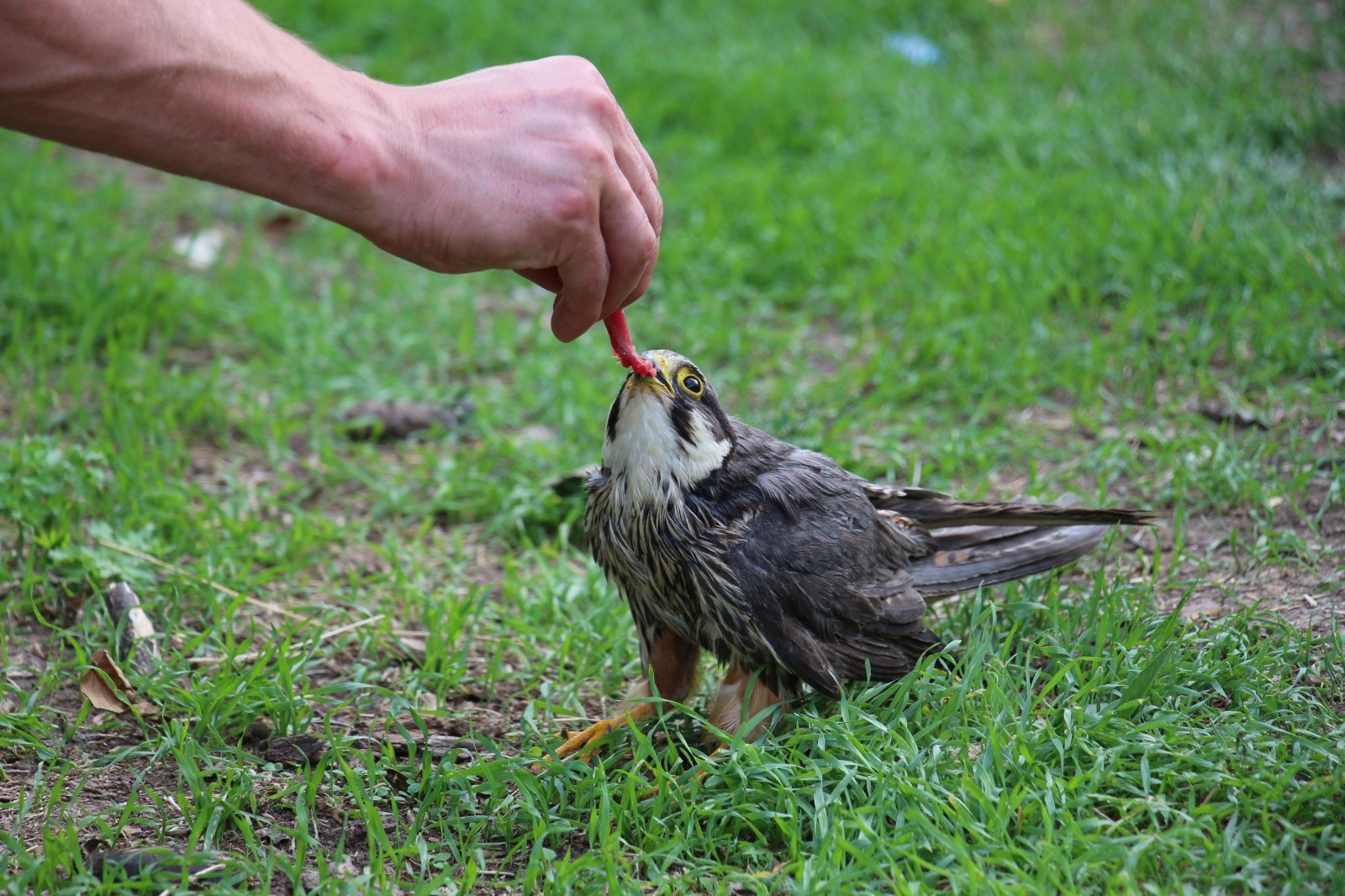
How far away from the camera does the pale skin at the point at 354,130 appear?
2184 mm

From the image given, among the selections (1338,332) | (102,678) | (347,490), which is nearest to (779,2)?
(1338,332)

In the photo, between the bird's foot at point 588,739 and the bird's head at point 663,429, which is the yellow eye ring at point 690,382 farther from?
the bird's foot at point 588,739

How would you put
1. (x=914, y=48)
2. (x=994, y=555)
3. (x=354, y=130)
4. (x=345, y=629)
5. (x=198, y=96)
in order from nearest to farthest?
1. (x=198, y=96)
2. (x=354, y=130)
3. (x=994, y=555)
4. (x=345, y=629)
5. (x=914, y=48)

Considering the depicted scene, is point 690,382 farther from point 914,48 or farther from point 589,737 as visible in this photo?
point 914,48

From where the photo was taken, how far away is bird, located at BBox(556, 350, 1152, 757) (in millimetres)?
2922

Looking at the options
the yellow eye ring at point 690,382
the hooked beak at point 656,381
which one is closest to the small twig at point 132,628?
the hooked beak at point 656,381

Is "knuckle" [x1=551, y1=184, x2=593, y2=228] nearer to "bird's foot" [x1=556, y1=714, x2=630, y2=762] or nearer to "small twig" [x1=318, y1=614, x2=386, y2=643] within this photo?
"bird's foot" [x1=556, y1=714, x2=630, y2=762]

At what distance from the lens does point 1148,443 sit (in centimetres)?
428

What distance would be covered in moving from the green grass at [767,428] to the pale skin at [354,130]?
4.15 ft

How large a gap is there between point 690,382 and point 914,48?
243 inches

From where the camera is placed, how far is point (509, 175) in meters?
2.47

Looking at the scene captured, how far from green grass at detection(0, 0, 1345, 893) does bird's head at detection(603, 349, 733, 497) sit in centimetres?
70

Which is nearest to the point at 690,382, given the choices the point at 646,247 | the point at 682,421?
the point at 682,421

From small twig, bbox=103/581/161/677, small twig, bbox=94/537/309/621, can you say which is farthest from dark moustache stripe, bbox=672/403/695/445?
small twig, bbox=103/581/161/677
